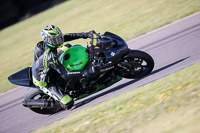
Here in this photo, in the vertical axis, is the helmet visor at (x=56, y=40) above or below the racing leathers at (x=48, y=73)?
above

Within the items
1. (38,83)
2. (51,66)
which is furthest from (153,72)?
(38,83)

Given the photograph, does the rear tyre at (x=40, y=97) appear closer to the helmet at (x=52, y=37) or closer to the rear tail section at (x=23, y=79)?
the rear tail section at (x=23, y=79)

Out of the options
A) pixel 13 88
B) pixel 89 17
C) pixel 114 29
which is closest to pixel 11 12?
pixel 89 17

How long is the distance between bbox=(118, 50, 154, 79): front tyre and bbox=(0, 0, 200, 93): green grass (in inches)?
162

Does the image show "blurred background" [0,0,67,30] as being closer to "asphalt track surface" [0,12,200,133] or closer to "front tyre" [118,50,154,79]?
"asphalt track surface" [0,12,200,133]

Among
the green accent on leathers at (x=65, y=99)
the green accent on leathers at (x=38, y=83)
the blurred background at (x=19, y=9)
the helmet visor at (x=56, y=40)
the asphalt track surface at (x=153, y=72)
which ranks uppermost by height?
the blurred background at (x=19, y=9)

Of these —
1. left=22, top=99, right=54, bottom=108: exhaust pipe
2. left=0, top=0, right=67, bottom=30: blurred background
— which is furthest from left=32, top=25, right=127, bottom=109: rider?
left=0, top=0, right=67, bottom=30: blurred background

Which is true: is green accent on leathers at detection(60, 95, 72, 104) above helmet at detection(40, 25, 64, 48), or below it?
below

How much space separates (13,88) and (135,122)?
588cm

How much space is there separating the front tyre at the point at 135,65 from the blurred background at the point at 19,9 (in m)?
20.7

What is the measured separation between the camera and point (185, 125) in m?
3.26

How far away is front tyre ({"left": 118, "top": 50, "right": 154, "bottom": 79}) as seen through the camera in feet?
18.3

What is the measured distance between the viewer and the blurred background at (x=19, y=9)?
23922mm

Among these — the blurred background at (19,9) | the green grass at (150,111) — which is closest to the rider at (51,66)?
the green grass at (150,111)
